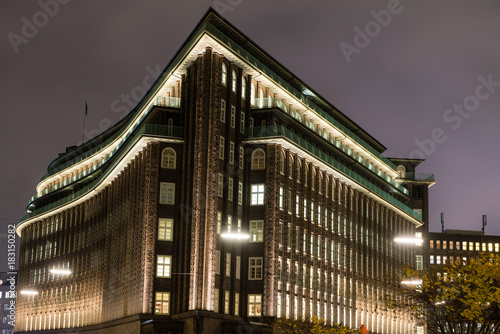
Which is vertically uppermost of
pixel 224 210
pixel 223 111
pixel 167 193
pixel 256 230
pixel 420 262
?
pixel 223 111

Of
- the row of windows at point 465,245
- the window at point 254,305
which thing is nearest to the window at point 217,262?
the window at point 254,305

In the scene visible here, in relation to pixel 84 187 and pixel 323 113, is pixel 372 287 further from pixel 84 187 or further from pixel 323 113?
pixel 84 187

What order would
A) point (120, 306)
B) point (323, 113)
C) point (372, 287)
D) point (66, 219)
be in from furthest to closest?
point (66, 219)
point (372, 287)
point (323, 113)
point (120, 306)

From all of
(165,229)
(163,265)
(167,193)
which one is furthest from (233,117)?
(163,265)

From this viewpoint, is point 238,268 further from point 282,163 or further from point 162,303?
point 282,163

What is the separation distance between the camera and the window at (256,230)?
78.0 m

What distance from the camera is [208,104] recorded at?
246 ft

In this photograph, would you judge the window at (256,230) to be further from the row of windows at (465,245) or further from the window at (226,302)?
the row of windows at (465,245)

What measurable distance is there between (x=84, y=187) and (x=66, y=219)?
9657 mm

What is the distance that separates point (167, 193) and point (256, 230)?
9891mm

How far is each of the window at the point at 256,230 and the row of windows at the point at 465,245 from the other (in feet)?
308

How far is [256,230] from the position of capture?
256ft

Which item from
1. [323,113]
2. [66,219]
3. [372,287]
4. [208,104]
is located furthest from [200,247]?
[66,219]

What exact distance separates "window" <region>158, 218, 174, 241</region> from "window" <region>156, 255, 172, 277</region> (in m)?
1.92
